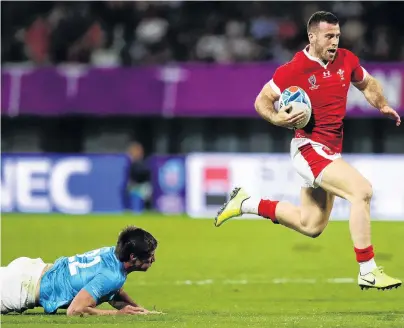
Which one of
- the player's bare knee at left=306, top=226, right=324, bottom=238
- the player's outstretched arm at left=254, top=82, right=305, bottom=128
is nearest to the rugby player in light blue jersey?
the player's outstretched arm at left=254, top=82, right=305, bottom=128

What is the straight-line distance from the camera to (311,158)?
396 inches

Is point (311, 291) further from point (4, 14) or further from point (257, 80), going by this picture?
point (4, 14)

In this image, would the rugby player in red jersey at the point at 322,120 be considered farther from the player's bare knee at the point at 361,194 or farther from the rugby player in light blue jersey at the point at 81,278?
the rugby player in light blue jersey at the point at 81,278

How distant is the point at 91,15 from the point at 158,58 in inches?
95.3

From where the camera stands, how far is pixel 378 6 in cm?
2448

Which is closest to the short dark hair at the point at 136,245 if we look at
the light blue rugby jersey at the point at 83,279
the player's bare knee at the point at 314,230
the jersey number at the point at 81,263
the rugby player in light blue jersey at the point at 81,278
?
the rugby player in light blue jersey at the point at 81,278

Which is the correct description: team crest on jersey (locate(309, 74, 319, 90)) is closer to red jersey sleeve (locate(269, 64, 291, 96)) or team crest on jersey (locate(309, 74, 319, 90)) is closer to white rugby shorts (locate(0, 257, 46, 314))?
red jersey sleeve (locate(269, 64, 291, 96))

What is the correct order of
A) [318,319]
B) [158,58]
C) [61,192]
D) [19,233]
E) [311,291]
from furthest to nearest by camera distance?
[158,58] < [61,192] < [19,233] < [311,291] < [318,319]

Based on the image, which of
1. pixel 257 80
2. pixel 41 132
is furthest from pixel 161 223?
Result: pixel 41 132

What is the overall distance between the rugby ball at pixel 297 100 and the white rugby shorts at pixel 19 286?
2.61 m

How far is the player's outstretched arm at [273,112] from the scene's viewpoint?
386 inches

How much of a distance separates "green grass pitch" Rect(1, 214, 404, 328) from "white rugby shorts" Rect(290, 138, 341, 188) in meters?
1.22

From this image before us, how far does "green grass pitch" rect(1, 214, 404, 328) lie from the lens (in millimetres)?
9180

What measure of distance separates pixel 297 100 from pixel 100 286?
243 cm
